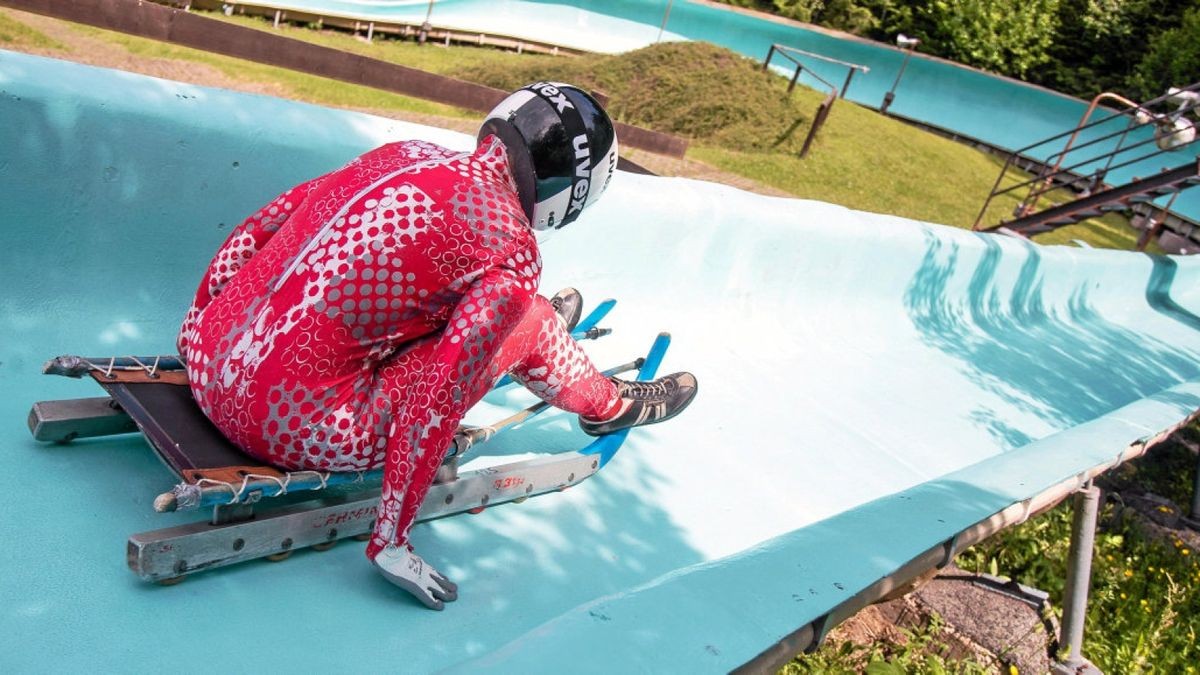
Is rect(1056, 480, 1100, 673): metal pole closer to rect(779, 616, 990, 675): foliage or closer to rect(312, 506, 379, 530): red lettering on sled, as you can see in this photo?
rect(779, 616, 990, 675): foliage

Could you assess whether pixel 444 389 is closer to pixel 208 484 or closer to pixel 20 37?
pixel 208 484

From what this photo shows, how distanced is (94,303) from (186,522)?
1.01 m

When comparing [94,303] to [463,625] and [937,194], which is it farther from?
[937,194]

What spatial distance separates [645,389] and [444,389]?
114cm

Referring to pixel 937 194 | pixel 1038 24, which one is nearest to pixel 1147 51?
pixel 1038 24

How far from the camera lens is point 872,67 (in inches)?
956

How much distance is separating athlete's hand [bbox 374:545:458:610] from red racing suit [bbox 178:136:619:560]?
0.13 ft

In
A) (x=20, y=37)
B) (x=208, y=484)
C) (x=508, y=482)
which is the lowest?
(x=20, y=37)

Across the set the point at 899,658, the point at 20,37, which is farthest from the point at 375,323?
the point at 20,37

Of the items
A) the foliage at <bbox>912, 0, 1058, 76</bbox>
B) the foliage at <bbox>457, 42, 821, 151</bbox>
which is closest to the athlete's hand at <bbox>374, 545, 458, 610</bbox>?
the foliage at <bbox>457, 42, 821, 151</bbox>

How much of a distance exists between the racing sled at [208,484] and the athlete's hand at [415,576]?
0.69 ft

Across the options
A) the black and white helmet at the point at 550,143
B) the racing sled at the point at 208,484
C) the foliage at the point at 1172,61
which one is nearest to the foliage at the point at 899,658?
the racing sled at the point at 208,484

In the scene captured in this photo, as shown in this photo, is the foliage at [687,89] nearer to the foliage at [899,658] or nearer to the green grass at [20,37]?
the green grass at [20,37]

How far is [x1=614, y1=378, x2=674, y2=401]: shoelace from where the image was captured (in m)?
3.13
